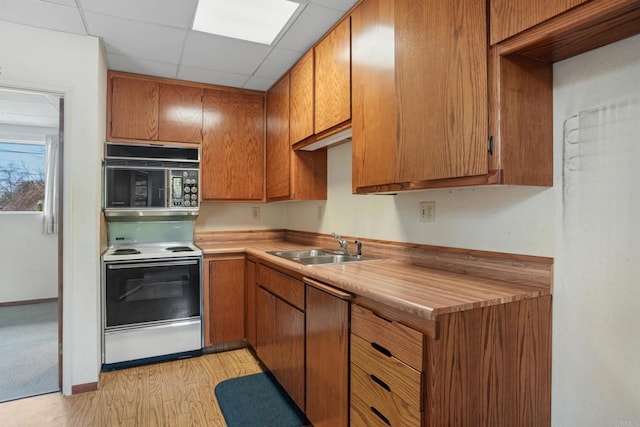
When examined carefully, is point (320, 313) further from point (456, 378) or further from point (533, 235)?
point (533, 235)

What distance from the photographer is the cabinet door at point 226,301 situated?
9.46 ft

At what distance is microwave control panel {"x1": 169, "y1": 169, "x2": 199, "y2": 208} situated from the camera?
299 cm

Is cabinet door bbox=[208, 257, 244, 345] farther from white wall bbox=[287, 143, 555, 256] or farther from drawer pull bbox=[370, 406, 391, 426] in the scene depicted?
drawer pull bbox=[370, 406, 391, 426]

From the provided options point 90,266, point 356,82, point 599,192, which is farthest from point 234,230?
point 599,192

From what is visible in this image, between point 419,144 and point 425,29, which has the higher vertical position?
point 425,29

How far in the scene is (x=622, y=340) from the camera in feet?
3.69

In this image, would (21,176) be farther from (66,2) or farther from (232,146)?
(66,2)

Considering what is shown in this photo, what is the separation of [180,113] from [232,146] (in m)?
0.52

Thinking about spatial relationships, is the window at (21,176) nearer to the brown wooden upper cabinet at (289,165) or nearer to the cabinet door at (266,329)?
the brown wooden upper cabinet at (289,165)

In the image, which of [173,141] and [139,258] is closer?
[139,258]

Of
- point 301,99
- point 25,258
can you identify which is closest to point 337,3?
point 301,99

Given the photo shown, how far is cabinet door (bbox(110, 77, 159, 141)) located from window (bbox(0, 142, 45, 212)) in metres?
2.29

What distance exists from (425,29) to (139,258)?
7.78 feet

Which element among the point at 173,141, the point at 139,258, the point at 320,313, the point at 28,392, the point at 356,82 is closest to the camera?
the point at 320,313
